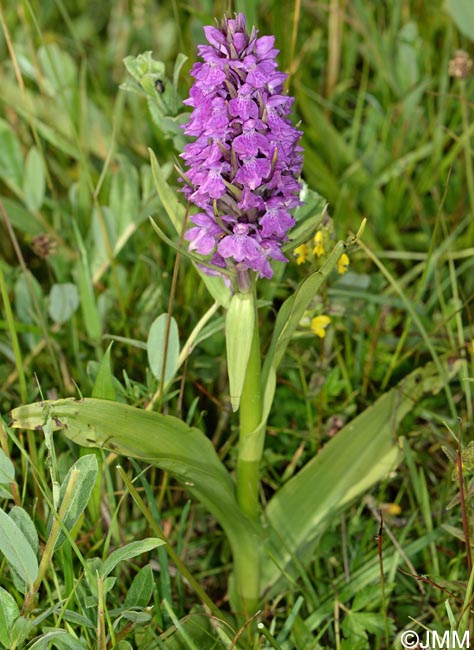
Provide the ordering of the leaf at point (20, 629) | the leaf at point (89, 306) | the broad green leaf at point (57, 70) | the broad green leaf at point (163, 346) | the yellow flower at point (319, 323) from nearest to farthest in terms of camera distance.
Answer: the leaf at point (20, 629)
the broad green leaf at point (163, 346)
the yellow flower at point (319, 323)
the leaf at point (89, 306)
the broad green leaf at point (57, 70)

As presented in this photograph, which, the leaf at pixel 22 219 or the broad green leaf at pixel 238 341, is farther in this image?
the leaf at pixel 22 219

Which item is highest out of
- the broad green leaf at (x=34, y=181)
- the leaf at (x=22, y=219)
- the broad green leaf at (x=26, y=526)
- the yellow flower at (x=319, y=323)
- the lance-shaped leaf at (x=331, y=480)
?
the broad green leaf at (x=34, y=181)

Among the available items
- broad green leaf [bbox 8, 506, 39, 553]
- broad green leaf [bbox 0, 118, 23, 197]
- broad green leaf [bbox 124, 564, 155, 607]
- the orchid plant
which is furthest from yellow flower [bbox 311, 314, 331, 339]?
broad green leaf [bbox 0, 118, 23, 197]

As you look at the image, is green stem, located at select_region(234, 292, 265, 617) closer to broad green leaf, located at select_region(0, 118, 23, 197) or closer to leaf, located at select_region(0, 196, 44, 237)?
leaf, located at select_region(0, 196, 44, 237)

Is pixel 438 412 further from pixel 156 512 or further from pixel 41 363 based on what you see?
pixel 41 363

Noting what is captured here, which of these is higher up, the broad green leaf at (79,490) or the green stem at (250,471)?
the broad green leaf at (79,490)

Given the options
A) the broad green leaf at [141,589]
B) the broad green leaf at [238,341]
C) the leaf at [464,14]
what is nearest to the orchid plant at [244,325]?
the broad green leaf at [238,341]

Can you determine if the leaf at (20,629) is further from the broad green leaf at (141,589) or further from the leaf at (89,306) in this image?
the leaf at (89,306)

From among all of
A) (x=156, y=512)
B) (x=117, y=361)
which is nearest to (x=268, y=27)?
(x=117, y=361)
